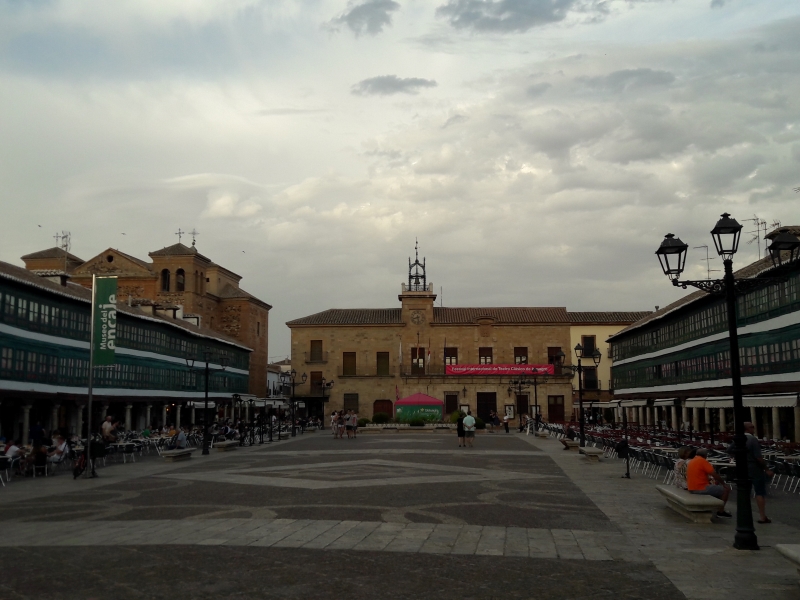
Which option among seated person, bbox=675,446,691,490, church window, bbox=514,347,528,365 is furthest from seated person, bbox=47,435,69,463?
church window, bbox=514,347,528,365

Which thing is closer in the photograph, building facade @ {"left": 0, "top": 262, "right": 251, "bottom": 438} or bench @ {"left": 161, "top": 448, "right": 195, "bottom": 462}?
bench @ {"left": 161, "top": 448, "right": 195, "bottom": 462}

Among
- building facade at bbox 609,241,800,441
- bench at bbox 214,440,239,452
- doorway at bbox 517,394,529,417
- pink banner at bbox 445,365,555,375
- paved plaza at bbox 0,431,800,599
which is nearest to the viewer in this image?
paved plaza at bbox 0,431,800,599

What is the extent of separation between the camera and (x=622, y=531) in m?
10.8

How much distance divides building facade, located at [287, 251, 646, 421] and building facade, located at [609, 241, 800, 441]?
29.3 feet

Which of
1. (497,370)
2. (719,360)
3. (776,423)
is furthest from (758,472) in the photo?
(497,370)

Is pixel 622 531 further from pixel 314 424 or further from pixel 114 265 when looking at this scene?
pixel 114 265

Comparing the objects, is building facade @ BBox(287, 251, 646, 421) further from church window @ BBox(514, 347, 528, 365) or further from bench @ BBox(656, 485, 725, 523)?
bench @ BBox(656, 485, 725, 523)

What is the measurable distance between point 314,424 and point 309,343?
43.4ft

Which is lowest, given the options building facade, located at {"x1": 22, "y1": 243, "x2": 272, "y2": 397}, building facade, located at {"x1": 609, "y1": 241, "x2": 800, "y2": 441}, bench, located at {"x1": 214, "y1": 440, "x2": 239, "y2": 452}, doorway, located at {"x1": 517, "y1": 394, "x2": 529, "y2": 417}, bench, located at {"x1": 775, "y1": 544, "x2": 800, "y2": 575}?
bench, located at {"x1": 214, "y1": 440, "x2": 239, "y2": 452}

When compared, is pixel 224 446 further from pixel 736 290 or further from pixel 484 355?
pixel 484 355

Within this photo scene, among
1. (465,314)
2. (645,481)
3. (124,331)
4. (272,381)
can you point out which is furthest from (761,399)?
(272,381)

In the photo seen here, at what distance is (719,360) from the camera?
120 ft

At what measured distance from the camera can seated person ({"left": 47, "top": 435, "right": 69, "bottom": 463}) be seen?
21234 mm

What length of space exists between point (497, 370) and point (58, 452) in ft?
145
